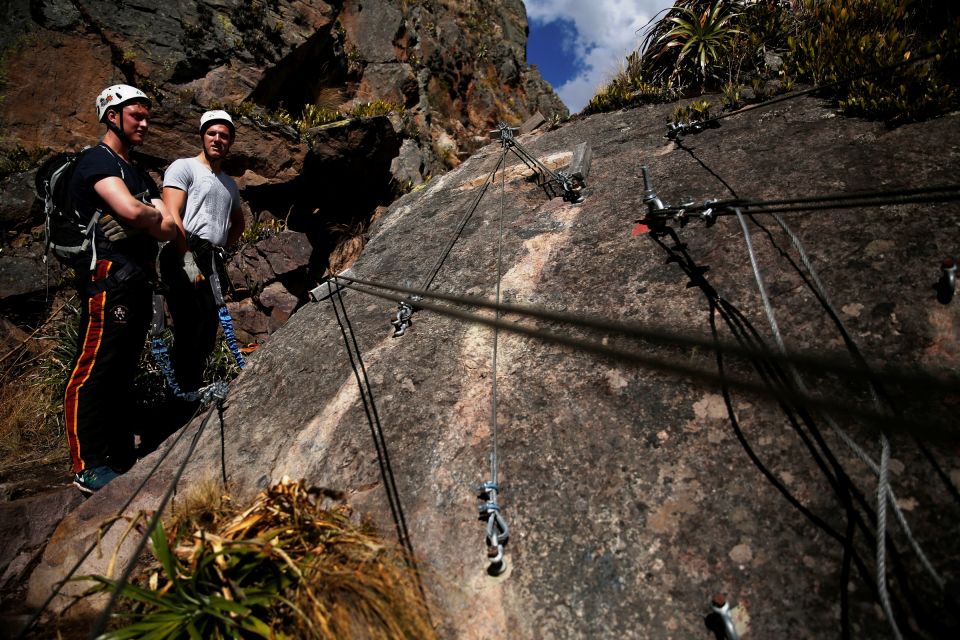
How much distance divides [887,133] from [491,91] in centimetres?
1215

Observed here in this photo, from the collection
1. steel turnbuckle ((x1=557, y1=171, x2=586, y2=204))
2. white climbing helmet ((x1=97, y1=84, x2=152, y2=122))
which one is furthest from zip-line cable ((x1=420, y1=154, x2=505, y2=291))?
white climbing helmet ((x1=97, y1=84, x2=152, y2=122))

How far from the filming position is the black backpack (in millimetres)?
2766

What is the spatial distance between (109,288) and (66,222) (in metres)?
0.48

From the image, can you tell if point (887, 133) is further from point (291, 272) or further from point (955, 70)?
point (291, 272)

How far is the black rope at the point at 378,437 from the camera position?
1.88m

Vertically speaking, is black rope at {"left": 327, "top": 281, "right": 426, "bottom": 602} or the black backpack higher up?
the black backpack

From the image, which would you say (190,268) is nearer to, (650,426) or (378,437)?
(378,437)

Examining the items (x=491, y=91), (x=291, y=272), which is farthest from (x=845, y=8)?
(x=491, y=91)

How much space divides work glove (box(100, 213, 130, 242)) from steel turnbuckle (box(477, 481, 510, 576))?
8.89ft

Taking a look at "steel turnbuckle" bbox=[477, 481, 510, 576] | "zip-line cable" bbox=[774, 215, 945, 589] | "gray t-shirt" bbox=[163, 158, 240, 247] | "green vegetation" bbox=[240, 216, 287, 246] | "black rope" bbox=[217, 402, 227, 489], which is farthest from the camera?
"green vegetation" bbox=[240, 216, 287, 246]

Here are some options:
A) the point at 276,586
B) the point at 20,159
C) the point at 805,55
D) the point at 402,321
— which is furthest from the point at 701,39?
the point at 20,159

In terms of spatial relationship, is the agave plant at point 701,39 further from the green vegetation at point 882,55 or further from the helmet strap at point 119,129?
the helmet strap at point 119,129

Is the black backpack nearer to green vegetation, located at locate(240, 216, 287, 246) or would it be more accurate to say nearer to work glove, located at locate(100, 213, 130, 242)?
work glove, located at locate(100, 213, 130, 242)

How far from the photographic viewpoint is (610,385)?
2219 millimetres
